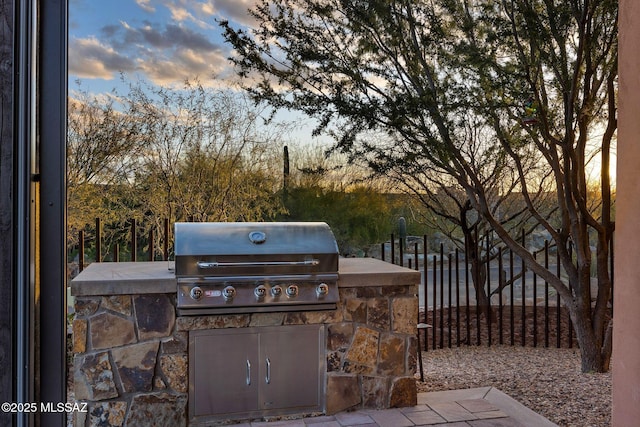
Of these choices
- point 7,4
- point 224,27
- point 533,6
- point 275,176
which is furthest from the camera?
point 275,176

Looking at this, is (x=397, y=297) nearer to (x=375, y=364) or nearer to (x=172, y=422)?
(x=375, y=364)

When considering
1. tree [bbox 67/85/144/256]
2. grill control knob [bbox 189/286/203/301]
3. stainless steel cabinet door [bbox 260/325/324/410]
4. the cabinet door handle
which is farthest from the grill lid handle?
tree [bbox 67/85/144/256]

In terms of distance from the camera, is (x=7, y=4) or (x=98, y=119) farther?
(x=98, y=119)

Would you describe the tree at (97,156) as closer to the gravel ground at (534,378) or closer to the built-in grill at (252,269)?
the built-in grill at (252,269)

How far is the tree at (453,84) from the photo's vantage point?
356 cm

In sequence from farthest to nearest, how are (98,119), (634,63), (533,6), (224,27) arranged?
(98,119)
(224,27)
(533,6)
(634,63)

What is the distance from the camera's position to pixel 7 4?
1.04 meters

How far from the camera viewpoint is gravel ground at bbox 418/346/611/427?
107 inches

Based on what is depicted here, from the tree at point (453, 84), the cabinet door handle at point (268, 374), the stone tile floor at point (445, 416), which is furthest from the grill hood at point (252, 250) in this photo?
the tree at point (453, 84)

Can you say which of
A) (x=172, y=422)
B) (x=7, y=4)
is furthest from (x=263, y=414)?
(x=7, y=4)

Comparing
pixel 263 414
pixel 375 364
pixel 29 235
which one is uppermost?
pixel 29 235

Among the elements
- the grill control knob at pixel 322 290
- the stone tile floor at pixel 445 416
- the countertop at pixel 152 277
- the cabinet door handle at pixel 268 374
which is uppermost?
the countertop at pixel 152 277

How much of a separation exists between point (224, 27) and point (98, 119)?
1.77 meters

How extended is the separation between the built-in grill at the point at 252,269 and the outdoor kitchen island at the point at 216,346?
73mm
